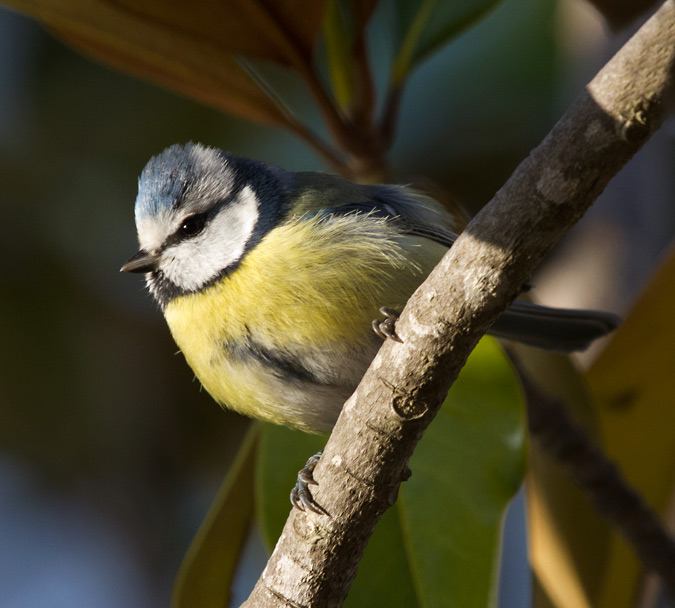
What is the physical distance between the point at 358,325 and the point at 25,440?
181 centimetres

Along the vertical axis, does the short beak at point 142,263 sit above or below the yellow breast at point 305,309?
below

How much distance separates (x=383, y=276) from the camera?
4.37 feet

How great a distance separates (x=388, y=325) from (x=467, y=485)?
422 mm

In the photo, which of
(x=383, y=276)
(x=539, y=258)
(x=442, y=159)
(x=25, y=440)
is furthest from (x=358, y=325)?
(x=25, y=440)

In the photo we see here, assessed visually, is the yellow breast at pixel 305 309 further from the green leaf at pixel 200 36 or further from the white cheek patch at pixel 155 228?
the green leaf at pixel 200 36

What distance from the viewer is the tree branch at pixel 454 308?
831 mm

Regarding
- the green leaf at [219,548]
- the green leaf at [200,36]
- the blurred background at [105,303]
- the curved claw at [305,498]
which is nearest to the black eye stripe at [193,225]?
the green leaf at [200,36]

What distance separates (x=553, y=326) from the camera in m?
1.52

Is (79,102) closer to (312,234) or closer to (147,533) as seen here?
(147,533)

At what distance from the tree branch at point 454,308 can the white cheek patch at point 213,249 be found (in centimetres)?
52

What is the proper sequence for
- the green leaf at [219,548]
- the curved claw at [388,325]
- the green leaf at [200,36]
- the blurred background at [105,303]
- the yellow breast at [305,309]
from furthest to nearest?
1. the blurred background at [105,303]
2. the green leaf at [200,36]
3. the green leaf at [219,548]
4. the yellow breast at [305,309]
5. the curved claw at [388,325]

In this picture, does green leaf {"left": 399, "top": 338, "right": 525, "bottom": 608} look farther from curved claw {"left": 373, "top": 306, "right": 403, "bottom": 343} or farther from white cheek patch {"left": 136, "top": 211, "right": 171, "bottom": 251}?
white cheek patch {"left": 136, "top": 211, "right": 171, "bottom": 251}

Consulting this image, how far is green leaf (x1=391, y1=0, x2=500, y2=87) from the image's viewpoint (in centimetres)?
165

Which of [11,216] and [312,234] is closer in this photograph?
[312,234]
